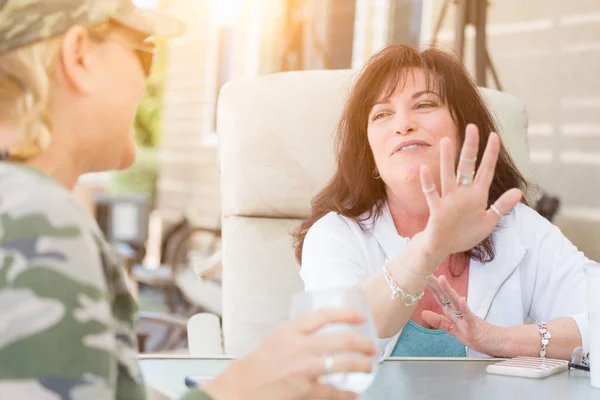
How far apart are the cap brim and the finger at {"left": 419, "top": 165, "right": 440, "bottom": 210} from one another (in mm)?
446

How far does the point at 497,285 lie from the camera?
1.69 metres

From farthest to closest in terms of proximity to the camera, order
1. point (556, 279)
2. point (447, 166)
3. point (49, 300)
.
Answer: point (556, 279) < point (447, 166) < point (49, 300)

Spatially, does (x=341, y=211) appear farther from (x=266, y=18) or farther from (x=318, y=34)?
(x=266, y=18)

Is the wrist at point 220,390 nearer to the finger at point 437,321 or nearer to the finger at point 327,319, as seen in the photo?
the finger at point 327,319

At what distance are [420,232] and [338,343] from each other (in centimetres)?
82

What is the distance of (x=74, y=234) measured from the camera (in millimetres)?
538

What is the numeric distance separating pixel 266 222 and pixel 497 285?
60 centimetres

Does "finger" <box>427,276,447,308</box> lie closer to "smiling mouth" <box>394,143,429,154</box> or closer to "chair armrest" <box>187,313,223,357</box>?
"smiling mouth" <box>394,143,429,154</box>

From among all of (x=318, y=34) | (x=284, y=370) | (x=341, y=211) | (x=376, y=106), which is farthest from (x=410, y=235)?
(x=318, y=34)

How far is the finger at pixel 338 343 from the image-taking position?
599mm

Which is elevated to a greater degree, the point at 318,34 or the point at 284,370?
the point at 318,34

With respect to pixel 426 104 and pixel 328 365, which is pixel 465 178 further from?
pixel 426 104

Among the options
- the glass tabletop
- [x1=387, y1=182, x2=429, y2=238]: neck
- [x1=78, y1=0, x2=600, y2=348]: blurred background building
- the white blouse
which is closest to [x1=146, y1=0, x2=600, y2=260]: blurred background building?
[x1=78, y1=0, x2=600, y2=348]: blurred background building

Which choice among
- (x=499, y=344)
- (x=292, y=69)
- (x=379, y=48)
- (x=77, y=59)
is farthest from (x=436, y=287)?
(x=292, y=69)
